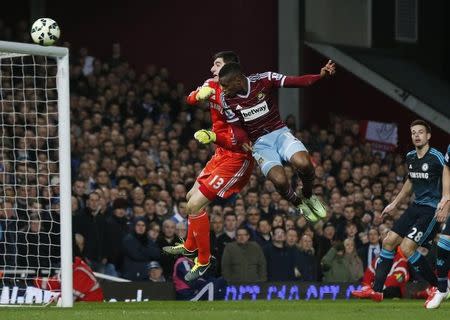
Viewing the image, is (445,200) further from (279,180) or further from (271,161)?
(271,161)

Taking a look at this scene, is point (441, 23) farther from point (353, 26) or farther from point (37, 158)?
point (37, 158)

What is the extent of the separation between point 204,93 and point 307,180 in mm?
1753

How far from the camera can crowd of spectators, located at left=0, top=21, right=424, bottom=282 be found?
19109 millimetres

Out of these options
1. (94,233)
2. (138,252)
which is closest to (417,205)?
(138,252)

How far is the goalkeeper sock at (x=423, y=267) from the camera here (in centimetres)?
1680

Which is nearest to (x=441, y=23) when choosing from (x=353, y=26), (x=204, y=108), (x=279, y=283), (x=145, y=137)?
(x=353, y=26)

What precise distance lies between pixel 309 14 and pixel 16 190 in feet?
35.1

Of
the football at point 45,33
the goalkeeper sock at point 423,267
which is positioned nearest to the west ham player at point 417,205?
the goalkeeper sock at point 423,267

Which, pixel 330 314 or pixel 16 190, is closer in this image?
pixel 330 314

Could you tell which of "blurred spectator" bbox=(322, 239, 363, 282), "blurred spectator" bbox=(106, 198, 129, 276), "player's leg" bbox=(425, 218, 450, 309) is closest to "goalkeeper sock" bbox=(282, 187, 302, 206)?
"player's leg" bbox=(425, 218, 450, 309)

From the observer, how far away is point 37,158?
61.4ft

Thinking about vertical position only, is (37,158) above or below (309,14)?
below

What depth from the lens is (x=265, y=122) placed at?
14.9 meters

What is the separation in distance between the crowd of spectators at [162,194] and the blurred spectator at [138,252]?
0.01 metres
